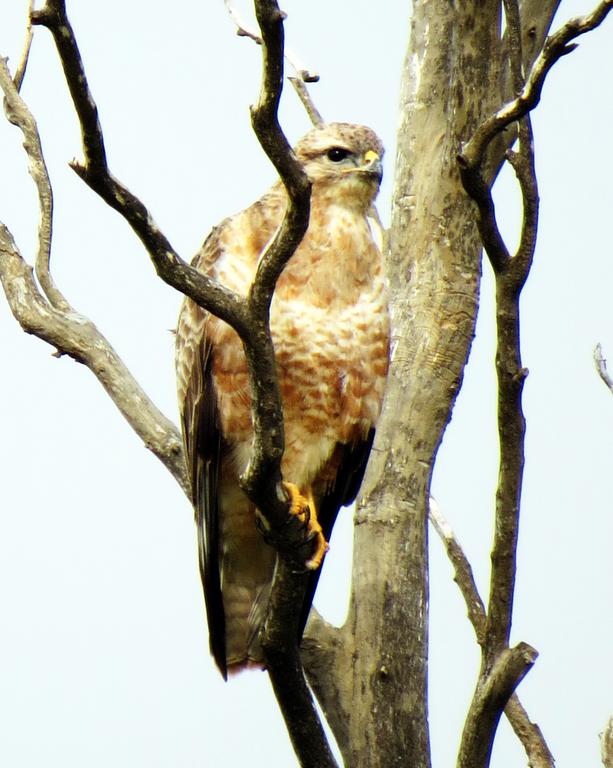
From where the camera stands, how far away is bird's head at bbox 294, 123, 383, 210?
4.10 meters

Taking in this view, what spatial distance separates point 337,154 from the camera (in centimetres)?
413

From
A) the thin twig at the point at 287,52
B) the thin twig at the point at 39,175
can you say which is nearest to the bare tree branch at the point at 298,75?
the thin twig at the point at 287,52

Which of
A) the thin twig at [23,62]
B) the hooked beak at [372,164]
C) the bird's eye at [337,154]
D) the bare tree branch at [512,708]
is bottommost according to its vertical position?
the bare tree branch at [512,708]

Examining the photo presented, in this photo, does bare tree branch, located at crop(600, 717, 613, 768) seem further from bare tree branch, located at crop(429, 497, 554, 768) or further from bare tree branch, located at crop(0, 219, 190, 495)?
bare tree branch, located at crop(0, 219, 190, 495)

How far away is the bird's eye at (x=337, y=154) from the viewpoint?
4.11m

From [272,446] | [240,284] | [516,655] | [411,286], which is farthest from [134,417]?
[516,655]

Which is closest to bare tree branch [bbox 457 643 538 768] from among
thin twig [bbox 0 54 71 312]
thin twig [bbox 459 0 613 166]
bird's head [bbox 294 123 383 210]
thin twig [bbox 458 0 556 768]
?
thin twig [bbox 458 0 556 768]

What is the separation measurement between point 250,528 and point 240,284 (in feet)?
3.04

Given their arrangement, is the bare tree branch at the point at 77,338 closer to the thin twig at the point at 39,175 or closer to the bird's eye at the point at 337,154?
the thin twig at the point at 39,175

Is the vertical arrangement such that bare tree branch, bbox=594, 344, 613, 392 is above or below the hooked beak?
below

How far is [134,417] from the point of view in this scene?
170 inches

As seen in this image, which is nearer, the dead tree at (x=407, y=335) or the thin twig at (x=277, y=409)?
the thin twig at (x=277, y=409)

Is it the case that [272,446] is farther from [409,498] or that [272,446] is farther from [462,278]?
[462,278]

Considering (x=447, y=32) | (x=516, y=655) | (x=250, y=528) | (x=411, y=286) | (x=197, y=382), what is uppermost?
(x=447, y=32)
